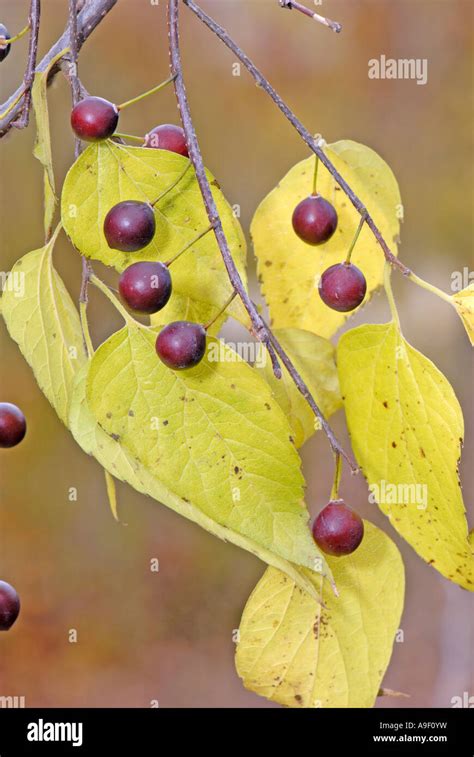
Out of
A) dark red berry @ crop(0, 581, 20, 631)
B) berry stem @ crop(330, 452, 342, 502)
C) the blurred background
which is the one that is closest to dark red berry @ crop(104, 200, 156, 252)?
berry stem @ crop(330, 452, 342, 502)

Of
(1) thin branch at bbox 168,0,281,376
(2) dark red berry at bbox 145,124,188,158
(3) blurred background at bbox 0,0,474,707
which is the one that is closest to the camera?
(1) thin branch at bbox 168,0,281,376

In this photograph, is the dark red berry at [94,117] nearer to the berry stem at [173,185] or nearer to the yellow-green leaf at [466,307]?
the berry stem at [173,185]

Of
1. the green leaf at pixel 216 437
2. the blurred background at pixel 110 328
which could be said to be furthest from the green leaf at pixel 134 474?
the blurred background at pixel 110 328

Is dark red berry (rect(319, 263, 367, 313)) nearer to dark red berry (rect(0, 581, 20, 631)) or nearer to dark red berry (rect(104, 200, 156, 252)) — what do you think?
dark red berry (rect(104, 200, 156, 252))

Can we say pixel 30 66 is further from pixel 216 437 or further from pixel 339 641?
pixel 339 641

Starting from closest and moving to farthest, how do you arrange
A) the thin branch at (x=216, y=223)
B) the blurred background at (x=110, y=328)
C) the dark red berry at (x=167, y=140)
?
the thin branch at (x=216, y=223) → the dark red berry at (x=167, y=140) → the blurred background at (x=110, y=328)
